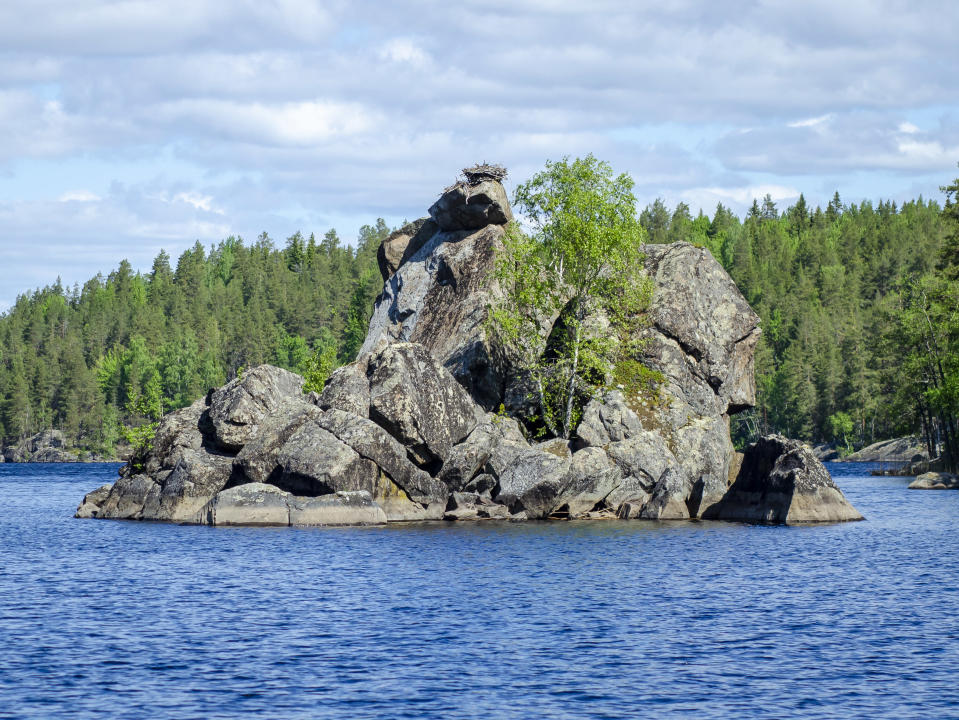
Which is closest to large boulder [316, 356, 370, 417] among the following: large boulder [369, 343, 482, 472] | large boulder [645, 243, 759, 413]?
large boulder [369, 343, 482, 472]

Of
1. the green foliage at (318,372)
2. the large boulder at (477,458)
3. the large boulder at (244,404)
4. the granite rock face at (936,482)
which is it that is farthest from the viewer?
the green foliage at (318,372)

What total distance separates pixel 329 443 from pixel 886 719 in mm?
37159

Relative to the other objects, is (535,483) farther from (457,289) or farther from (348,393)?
(457,289)

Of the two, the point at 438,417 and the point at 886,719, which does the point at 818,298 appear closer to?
the point at 438,417

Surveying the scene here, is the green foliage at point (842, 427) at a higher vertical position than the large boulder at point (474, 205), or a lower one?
lower

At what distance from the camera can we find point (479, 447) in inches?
2330

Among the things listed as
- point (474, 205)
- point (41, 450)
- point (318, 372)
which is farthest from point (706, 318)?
point (41, 450)

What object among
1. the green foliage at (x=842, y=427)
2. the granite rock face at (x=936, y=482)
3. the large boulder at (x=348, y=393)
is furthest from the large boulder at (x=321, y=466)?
the green foliage at (x=842, y=427)

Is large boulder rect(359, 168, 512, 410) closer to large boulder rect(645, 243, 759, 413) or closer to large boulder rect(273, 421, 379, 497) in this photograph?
large boulder rect(645, 243, 759, 413)

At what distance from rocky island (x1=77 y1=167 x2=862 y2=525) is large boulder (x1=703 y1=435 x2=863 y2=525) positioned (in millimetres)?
95

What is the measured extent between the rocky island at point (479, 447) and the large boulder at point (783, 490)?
9 centimetres

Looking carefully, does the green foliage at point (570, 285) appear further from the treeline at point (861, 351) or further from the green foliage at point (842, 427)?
the green foliage at point (842, 427)

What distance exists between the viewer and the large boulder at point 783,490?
5562 cm

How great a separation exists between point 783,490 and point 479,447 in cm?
1584
